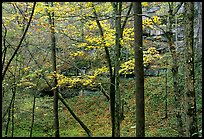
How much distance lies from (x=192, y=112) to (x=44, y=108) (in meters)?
13.5

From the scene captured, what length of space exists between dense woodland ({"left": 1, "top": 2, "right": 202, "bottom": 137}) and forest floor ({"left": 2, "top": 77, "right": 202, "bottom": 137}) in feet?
0.21

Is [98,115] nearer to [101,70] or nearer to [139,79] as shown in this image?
[101,70]

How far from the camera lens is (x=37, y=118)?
17469 mm

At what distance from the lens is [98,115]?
19031mm

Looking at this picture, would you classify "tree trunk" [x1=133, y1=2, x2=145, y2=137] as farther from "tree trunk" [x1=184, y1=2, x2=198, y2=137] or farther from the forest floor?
the forest floor

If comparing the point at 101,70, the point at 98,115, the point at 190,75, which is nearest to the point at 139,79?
the point at 190,75

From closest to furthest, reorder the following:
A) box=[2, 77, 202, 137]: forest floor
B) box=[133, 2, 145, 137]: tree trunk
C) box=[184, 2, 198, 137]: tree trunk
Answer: box=[184, 2, 198, 137]: tree trunk, box=[133, 2, 145, 137]: tree trunk, box=[2, 77, 202, 137]: forest floor

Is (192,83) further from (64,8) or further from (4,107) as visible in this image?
(4,107)

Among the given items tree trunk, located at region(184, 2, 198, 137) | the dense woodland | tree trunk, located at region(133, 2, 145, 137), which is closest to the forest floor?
the dense woodland

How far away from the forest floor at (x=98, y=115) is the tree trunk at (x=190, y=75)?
848 cm

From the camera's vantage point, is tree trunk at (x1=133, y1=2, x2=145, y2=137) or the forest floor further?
the forest floor

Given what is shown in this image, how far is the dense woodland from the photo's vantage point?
18.5ft

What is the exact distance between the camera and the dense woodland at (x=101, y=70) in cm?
563

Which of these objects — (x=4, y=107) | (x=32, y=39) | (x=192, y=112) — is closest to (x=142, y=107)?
(x=192, y=112)
